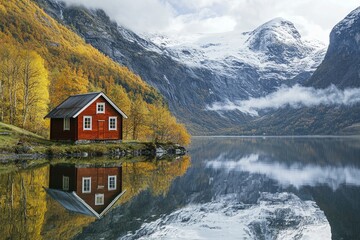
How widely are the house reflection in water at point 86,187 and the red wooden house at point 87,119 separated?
70.4 feet

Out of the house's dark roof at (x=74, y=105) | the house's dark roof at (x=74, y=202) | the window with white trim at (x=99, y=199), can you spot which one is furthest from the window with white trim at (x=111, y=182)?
the house's dark roof at (x=74, y=105)

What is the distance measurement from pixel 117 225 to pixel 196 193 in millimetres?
15983

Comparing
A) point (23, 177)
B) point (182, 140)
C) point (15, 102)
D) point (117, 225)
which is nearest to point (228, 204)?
point (117, 225)

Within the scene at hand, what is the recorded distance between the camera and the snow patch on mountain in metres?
23.9

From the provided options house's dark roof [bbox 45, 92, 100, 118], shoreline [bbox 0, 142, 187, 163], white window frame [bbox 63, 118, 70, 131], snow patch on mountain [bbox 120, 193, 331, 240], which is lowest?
snow patch on mountain [bbox 120, 193, 331, 240]

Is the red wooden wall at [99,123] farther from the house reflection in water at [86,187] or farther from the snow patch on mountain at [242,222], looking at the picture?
the snow patch on mountain at [242,222]

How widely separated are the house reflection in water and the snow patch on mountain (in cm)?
432

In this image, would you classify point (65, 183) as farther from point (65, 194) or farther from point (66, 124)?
point (66, 124)

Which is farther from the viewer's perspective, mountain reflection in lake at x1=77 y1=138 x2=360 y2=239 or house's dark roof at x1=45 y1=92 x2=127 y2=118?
house's dark roof at x1=45 y1=92 x2=127 y2=118

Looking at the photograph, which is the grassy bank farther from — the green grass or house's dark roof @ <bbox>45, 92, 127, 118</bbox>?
house's dark roof @ <bbox>45, 92, 127, 118</bbox>

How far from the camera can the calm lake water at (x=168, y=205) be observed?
23547 mm

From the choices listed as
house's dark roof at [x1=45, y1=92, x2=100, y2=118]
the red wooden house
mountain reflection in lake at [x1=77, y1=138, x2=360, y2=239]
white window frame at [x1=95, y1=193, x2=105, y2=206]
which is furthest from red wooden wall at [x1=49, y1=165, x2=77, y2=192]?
house's dark roof at [x1=45, y1=92, x2=100, y2=118]

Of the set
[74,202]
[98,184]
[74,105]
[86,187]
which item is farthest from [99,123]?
[74,202]

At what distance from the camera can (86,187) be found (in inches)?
1417
